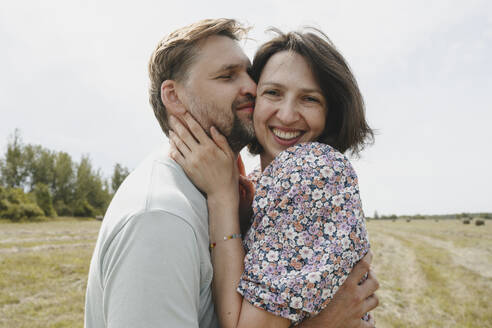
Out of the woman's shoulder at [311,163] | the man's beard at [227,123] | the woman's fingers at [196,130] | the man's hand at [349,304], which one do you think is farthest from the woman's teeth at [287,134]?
the man's hand at [349,304]

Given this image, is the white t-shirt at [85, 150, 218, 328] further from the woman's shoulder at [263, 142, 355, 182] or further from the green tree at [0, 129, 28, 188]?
the green tree at [0, 129, 28, 188]

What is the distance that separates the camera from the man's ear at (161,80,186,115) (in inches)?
111

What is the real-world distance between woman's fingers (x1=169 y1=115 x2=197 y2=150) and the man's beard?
0.48 ft

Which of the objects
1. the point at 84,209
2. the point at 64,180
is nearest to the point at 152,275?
the point at 84,209

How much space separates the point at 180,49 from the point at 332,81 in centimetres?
125

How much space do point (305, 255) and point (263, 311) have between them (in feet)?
1.19

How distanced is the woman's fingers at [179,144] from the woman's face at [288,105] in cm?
71

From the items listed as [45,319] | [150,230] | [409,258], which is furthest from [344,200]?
[409,258]

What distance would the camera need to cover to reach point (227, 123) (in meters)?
2.83

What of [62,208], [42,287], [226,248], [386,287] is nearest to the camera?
[226,248]

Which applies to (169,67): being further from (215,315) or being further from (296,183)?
(215,315)

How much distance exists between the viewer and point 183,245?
65.7 inches

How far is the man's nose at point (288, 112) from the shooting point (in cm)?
276

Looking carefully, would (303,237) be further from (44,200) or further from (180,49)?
(44,200)
